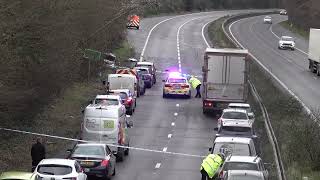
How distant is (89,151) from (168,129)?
14024 millimetres

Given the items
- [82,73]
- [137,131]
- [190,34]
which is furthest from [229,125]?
[190,34]

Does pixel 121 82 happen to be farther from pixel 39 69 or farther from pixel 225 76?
pixel 39 69

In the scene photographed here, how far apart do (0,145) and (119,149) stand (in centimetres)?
442

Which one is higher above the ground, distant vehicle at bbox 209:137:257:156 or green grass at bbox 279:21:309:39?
distant vehicle at bbox 209:137:257:156

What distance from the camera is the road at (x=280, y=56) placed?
2034 inches

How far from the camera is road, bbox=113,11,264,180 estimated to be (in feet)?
94.7

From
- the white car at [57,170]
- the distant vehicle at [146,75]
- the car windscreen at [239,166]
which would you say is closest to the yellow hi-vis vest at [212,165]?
the car windscreen at [239,166]

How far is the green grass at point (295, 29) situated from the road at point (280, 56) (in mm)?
1240

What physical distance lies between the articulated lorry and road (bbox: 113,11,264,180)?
1494 millimetres

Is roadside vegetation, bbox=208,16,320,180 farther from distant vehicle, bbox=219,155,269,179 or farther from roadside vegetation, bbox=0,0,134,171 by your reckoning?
roadside vegetation, bbox=0,0,134,171

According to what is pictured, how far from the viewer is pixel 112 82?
45.4m

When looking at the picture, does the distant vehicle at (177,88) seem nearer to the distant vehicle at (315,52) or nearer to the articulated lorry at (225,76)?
the articulated lorry at (225,76)

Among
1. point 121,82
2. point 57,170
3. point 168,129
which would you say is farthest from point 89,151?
point 121,82

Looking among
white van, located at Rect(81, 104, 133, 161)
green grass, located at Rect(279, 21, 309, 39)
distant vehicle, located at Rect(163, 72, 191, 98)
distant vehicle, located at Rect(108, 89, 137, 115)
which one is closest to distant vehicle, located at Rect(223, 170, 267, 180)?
white van, located at Rect(81, 104, 133, 161)
